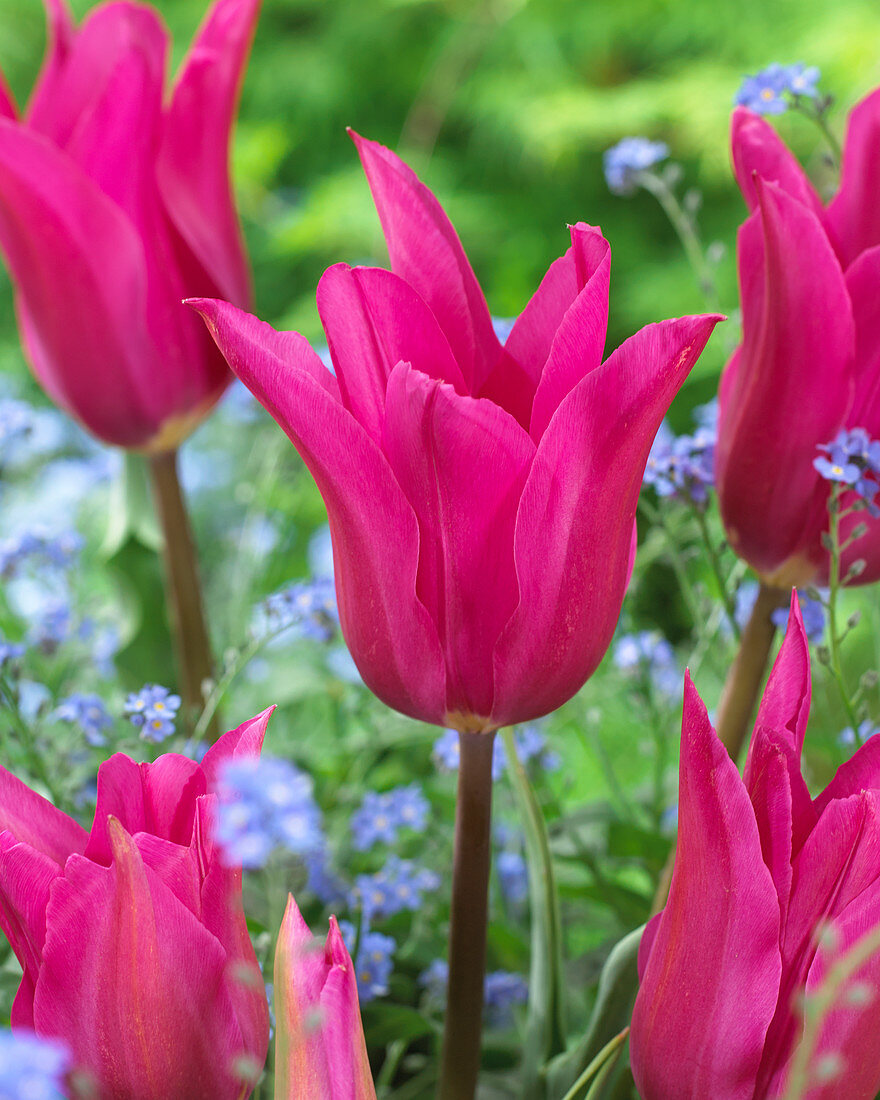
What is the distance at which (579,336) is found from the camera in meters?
0.23

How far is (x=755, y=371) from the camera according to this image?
0.94ft

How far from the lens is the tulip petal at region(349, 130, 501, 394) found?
0.26 metres

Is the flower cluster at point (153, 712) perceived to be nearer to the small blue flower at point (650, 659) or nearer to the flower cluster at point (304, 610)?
the flower cluster at point (304, 610)

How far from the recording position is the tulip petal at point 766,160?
0.93 feet

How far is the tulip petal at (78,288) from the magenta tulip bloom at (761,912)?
0.83 feet

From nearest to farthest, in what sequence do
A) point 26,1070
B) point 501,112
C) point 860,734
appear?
point 26,1070 → point 860,734 → point 501,112

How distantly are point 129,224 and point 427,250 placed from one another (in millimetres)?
152

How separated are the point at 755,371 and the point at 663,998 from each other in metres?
0.15

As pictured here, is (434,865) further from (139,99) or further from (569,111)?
(569,111)

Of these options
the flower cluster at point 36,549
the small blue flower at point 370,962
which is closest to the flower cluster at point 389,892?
the small blue flower at point 370,962

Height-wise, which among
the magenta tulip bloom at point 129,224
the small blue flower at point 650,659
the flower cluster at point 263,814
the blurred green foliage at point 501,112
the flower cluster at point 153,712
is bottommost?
the flower cluster at point 263,814

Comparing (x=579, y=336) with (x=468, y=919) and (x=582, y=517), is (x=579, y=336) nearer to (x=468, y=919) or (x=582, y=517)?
(x=582, y=517)

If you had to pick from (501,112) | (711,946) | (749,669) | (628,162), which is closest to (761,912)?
(711,946)

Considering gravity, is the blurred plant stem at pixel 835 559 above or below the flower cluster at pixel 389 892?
above
